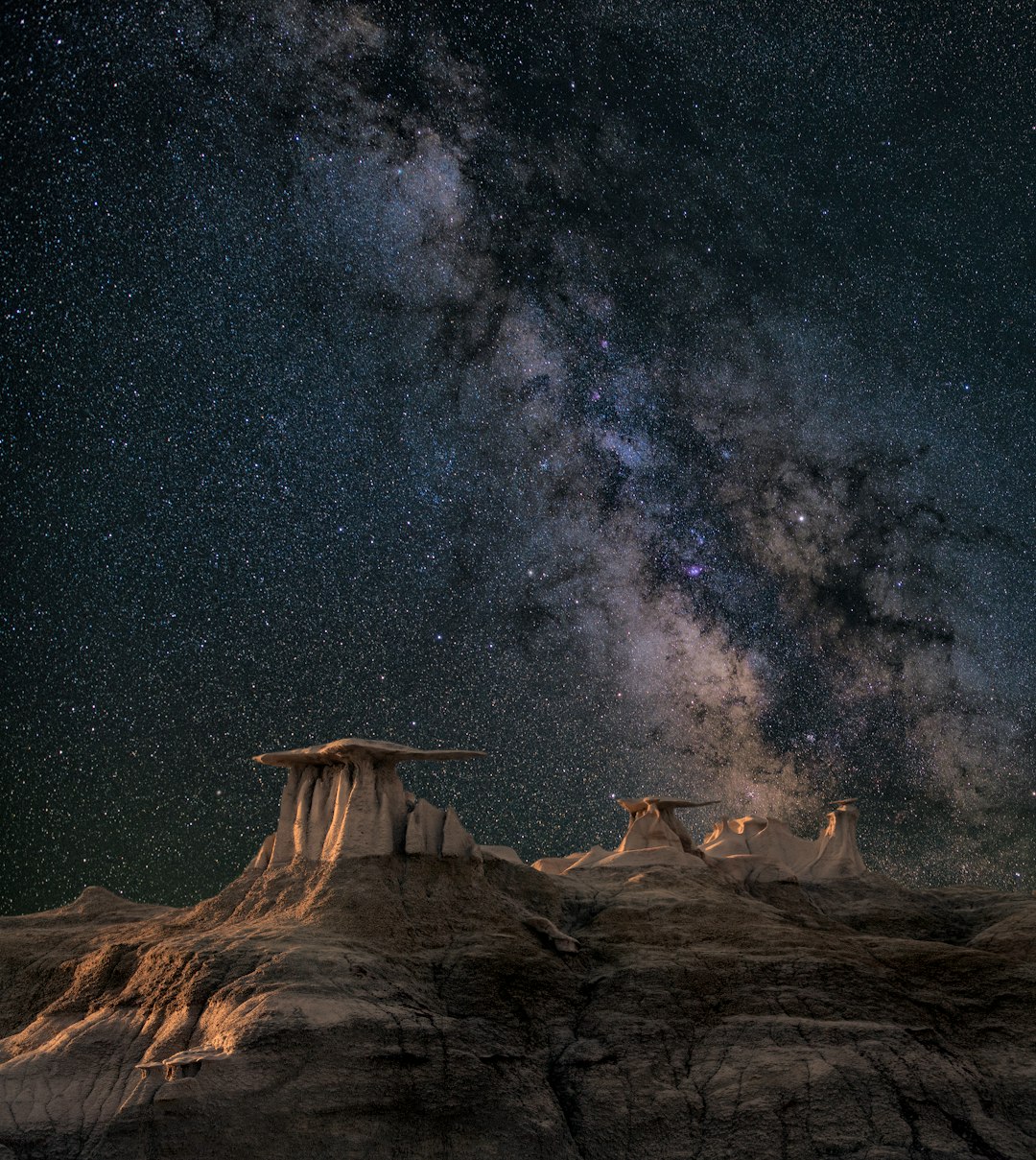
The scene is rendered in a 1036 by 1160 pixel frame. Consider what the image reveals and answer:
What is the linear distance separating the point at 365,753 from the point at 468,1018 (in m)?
8.64

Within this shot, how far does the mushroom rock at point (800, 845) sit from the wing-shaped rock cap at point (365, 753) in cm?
1790

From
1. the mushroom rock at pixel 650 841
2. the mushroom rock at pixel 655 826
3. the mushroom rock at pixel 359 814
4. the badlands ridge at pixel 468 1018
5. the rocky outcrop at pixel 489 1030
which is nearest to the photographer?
the rocky outcrop at pixel 489 1030

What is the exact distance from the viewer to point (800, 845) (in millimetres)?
51344

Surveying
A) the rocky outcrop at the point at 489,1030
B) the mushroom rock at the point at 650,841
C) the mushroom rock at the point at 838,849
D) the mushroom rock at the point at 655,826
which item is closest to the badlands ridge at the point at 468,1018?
the rocky outcrop at the point at 489,1030

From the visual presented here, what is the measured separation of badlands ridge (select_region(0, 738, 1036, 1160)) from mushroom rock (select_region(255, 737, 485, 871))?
97mm

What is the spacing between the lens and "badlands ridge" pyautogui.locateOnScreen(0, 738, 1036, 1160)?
82.4 feet

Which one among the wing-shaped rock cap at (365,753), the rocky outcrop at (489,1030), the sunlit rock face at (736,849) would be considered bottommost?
the rocky outcrop at (489,1030)

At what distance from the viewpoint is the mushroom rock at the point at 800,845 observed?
49.0 m

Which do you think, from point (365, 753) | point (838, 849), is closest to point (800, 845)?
point (838, 849)

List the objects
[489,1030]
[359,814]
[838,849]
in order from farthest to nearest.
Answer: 1. [838,849]
2. [359,814]
3. [489,1030]

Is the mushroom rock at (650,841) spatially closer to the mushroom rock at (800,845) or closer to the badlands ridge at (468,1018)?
the mushroom rock at (800,845)

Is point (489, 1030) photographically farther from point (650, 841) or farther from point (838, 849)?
point (838, 849)

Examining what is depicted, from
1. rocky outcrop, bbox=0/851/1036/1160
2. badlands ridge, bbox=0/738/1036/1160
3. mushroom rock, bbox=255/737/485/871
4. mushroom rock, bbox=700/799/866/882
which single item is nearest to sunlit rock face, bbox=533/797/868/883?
mushroom rock, bbox=700/799/866/882

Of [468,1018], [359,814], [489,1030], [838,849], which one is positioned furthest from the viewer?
[838,849]
